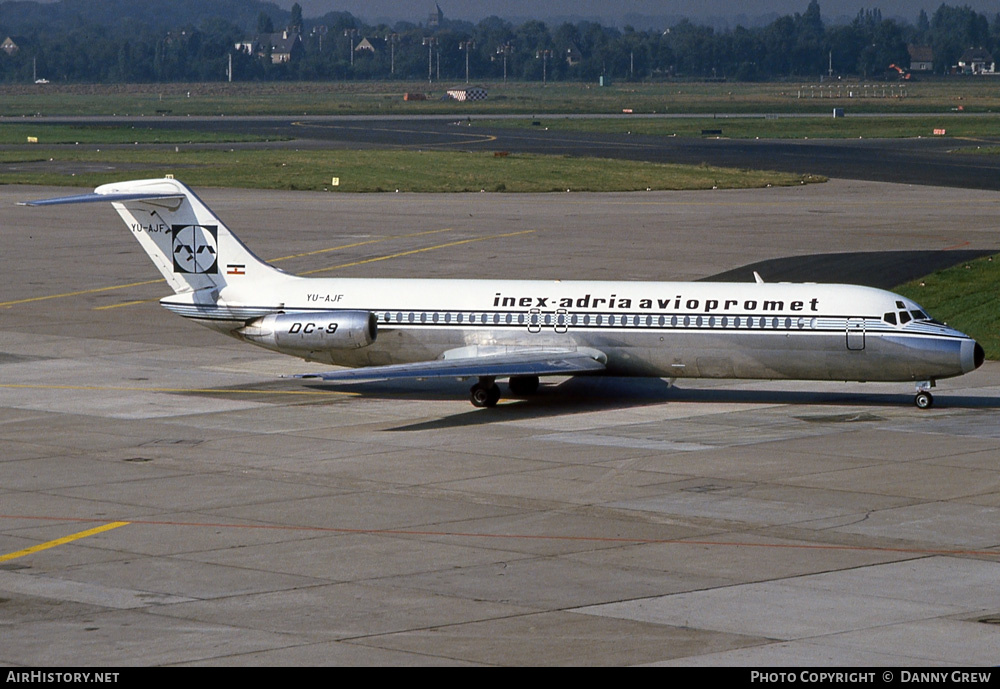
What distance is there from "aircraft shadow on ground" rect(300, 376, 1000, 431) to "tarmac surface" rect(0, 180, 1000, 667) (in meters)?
0.16

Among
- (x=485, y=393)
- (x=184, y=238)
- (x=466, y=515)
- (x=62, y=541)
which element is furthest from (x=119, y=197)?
(x=466, y=515)

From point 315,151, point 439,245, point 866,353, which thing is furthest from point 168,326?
point 315,151

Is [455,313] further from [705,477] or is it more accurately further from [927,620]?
[927,620]

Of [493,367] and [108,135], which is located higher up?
[108,135]

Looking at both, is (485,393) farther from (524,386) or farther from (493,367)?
(524,386)

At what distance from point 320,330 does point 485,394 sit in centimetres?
484

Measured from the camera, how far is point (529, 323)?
1576 inches

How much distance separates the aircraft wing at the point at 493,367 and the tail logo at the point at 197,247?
5.89m

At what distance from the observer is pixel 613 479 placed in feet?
102

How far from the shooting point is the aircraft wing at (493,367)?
123ft

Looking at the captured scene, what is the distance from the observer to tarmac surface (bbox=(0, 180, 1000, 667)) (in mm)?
20484

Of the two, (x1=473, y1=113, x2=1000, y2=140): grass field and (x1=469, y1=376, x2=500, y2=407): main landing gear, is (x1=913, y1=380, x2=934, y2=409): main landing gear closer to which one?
(x1=469, y1=376, x2=500, y2=407): main landing gear

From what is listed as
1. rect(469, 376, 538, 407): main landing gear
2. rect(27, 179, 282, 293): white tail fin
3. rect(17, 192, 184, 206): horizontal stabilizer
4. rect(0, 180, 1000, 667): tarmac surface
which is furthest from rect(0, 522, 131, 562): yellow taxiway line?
rect(27, 179, 282, 293): white tail fin

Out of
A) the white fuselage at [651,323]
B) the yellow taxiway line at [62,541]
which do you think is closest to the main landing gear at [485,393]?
the white fuselage at [651,323]
